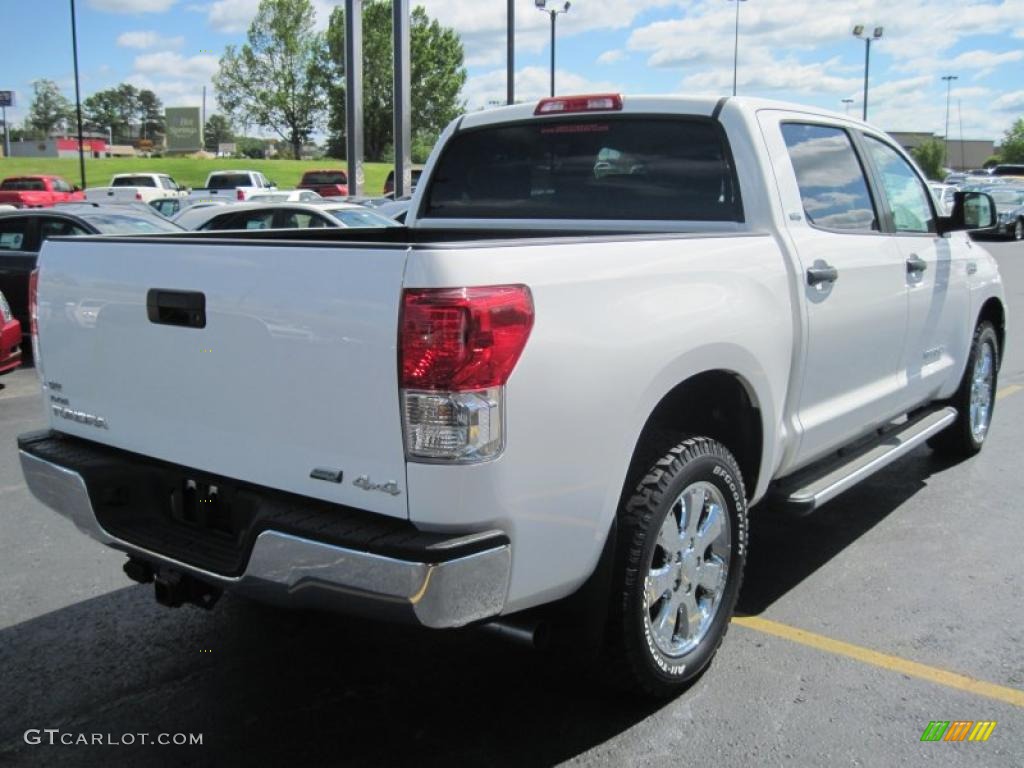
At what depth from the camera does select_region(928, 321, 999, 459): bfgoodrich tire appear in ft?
19.2

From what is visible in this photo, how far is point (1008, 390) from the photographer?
8.45m

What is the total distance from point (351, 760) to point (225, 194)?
31.6m

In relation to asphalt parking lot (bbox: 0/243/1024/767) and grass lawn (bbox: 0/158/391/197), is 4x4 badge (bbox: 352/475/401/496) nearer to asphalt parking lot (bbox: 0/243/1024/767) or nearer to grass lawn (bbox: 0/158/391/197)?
asphalt parking lot (bbox: 0/243/1024/767)

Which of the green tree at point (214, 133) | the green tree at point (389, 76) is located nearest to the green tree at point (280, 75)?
the green tree at point (389, 76)

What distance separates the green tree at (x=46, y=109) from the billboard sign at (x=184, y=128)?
62178mm

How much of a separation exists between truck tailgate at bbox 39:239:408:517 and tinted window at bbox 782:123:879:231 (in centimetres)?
228

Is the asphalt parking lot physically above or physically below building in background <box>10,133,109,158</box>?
below

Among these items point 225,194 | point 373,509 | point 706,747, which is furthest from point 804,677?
point 225,194

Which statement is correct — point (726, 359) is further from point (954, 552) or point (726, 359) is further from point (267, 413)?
point (954, 552)

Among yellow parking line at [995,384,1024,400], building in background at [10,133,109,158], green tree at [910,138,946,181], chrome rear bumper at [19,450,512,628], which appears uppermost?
building in background at [10,133,109,158]

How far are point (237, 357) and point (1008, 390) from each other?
7680mm

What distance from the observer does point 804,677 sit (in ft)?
11.3

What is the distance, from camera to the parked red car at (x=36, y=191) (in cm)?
3797

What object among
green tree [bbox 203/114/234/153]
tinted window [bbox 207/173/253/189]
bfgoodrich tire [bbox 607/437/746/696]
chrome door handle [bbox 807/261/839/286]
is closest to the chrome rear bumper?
bfgoodrich tire [bbox 607/437/746/696]
